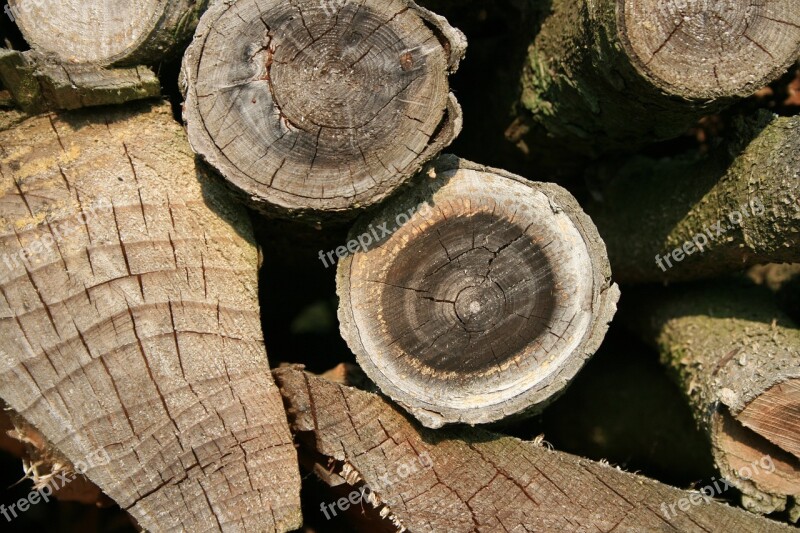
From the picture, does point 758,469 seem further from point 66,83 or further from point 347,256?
point 66,83

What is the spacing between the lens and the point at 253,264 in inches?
74.7

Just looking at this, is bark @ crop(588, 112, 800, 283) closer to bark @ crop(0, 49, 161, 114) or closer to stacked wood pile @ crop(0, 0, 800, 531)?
stacked wood pile @ crop(0, 0, 800, 531)

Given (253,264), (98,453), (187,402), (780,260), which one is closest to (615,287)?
(780,260)

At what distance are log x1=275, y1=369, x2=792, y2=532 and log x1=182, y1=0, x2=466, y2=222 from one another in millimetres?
607

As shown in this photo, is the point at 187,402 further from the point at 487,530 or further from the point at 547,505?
the point at 547,505

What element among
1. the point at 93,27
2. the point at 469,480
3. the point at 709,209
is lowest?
the point at 469,480

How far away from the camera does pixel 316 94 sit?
1654 mm

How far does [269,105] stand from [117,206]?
0.51m

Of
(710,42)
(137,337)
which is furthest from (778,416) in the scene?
(137,337)

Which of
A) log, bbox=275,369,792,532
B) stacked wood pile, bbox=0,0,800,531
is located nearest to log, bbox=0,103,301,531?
stacked wood pile, bbox=0,0,800,531

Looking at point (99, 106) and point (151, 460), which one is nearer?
point (151, 460)

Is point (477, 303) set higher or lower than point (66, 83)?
lower

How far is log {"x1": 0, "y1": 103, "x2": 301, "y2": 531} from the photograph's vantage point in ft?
5.57

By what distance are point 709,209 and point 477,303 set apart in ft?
2.97
